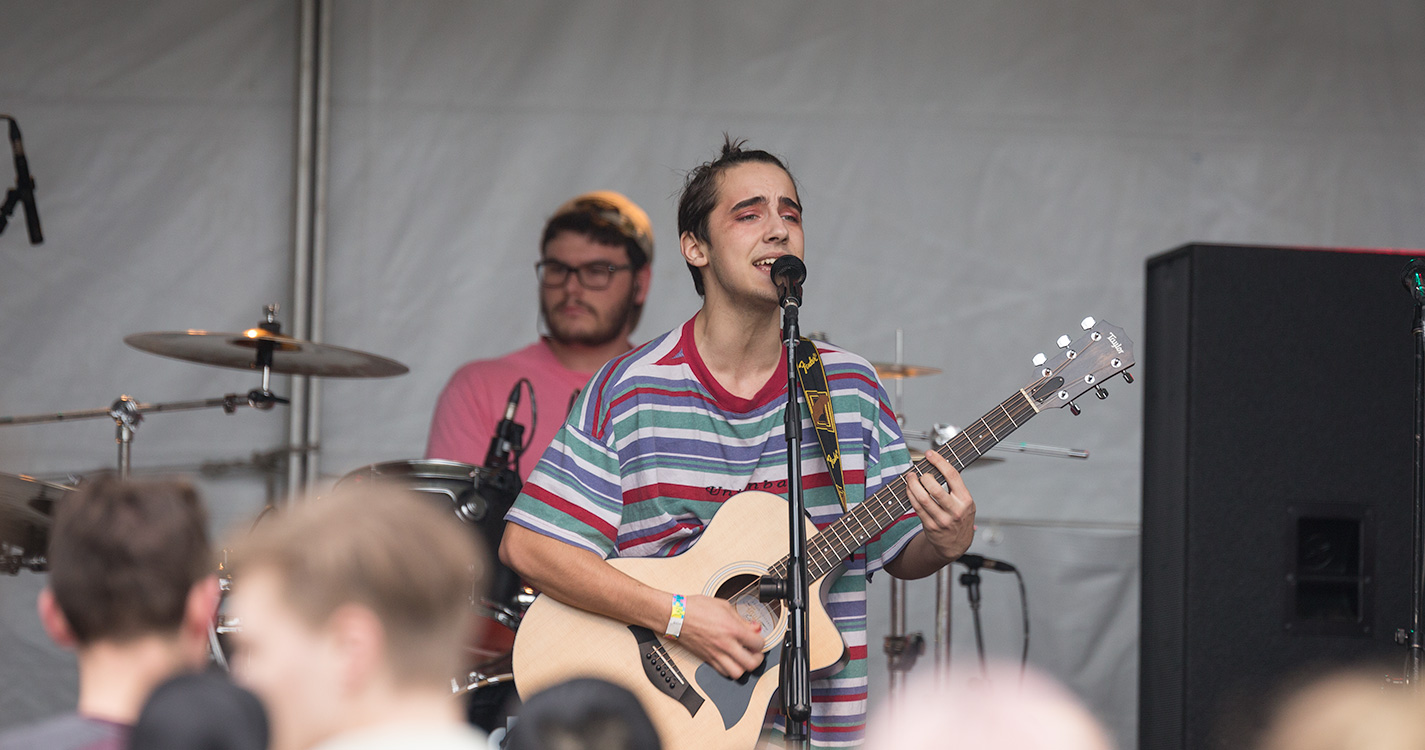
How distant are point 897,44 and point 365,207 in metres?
2.26

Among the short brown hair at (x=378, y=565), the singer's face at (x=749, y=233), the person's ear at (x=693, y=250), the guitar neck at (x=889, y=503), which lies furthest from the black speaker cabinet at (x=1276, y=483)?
the short brown hair at (x=378, y=565)

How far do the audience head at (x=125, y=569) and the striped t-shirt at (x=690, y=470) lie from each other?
1.31m

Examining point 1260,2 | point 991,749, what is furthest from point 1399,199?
point 991,749

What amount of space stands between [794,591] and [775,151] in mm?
3103

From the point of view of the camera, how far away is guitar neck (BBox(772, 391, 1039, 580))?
2.61m

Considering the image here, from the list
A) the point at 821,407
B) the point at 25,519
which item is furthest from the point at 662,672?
the point at 25,519

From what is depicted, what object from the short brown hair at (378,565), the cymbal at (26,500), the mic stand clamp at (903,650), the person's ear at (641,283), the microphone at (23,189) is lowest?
the mic stand clamp at (903,650)

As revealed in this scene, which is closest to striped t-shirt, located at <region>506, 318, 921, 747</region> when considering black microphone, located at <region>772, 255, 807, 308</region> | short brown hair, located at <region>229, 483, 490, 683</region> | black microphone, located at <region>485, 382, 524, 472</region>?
black microphone, located at <region>772, 255, 807, 308</region>

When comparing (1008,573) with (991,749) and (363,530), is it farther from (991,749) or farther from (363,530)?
(363,530)

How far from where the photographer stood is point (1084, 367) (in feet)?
8.95

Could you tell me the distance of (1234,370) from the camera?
3.39 m

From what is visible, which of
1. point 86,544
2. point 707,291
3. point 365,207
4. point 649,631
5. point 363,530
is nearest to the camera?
point 363,530

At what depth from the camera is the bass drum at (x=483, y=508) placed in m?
3.28

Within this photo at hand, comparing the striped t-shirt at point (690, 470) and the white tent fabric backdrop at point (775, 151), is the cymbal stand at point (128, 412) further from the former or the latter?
the striped t-shirt at point (690, 470)
